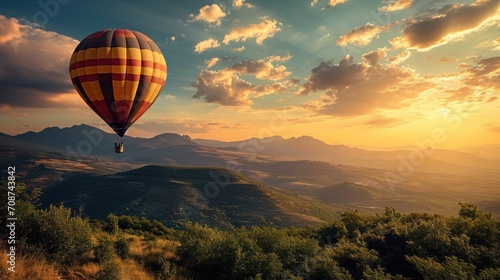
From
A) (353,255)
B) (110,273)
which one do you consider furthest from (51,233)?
(353,255)

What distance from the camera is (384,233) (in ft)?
85.6

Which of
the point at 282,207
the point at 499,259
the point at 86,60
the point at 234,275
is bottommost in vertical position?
the point at 282,207

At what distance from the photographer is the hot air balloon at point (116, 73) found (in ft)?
88.7

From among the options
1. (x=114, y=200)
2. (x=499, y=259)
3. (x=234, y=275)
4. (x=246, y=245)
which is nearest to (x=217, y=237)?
(x=246, y=245)

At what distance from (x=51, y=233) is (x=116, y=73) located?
55.3 feet

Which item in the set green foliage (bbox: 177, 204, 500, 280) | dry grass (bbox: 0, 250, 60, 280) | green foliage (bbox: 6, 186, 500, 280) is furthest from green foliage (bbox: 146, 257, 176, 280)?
dry grass (bbox: 0, 250, 60, 280)

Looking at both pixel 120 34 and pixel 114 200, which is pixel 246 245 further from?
pixel 114 200

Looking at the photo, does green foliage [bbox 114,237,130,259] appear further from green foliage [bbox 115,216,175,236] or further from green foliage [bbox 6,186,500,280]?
green foliage [bbox 115,216,175,236]

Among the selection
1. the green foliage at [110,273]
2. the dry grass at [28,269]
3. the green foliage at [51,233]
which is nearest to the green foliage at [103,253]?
the green foliage at [51,233]

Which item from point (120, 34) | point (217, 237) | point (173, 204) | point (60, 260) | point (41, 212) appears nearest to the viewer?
point (60, 260)

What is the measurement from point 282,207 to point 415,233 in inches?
6839

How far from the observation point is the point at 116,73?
2716 cm

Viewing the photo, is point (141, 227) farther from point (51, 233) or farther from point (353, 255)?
point (353, 255)

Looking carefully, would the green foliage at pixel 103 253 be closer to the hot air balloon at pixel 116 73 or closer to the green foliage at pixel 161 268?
the green foliage at pixel 161 268
